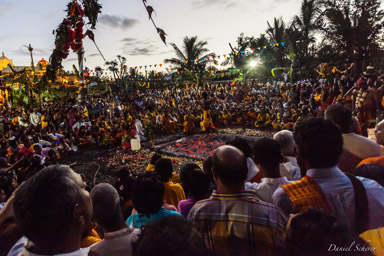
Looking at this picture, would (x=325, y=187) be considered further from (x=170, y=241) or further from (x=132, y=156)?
(x=132, y=156)

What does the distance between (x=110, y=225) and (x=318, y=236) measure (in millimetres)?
1367

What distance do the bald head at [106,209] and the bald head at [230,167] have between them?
2.68 ft

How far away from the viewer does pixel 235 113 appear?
49.1 feet

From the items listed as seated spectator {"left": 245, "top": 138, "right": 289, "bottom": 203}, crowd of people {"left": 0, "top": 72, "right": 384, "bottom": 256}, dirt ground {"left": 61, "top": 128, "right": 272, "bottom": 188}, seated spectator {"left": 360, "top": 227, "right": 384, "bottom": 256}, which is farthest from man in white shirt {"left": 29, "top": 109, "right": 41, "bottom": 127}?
seated spectator {"left": 360, "top": 227, "right": 384, "bottom": 256}

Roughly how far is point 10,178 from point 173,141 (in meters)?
8.39

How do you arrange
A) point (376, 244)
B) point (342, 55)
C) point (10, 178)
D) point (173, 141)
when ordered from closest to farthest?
point (376, 244) < point (10, 178) < point (173, 141) < point (342, 55)

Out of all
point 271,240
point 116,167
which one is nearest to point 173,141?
point 116,167

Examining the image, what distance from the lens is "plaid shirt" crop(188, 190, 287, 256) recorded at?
1.45 metres

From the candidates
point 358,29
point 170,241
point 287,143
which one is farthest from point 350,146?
point 358,29

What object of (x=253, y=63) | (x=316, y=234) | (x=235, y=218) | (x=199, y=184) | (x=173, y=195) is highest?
(x=253, y=63)

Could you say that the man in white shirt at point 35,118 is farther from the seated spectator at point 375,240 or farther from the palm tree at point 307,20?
the palm tree at point 307,20

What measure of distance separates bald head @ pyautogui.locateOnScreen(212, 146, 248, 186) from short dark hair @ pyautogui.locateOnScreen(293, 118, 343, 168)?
1.39 feet

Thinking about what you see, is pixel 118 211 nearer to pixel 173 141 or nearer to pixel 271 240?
pixel 271 240

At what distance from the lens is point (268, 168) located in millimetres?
2180
